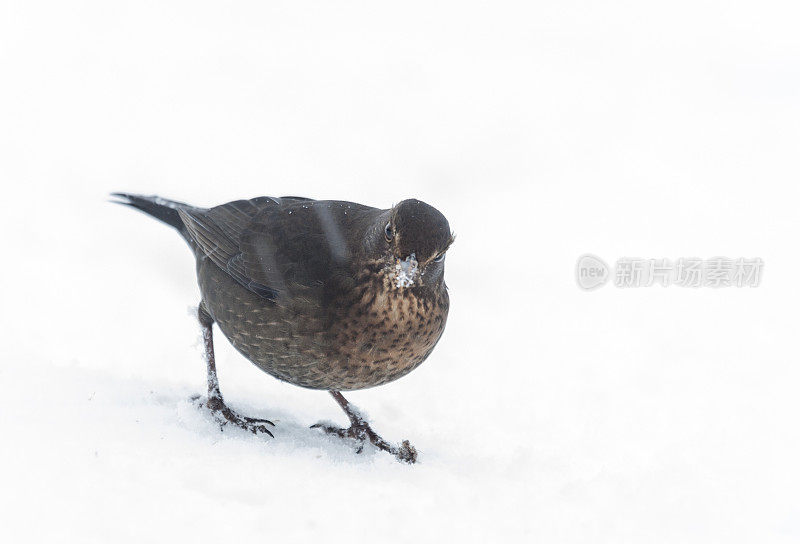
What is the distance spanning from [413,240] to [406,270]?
0.56 ft

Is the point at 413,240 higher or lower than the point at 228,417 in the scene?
higher

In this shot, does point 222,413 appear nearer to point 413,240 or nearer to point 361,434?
point 361,434

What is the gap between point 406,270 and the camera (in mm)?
3678

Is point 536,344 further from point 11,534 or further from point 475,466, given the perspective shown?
point 11,534

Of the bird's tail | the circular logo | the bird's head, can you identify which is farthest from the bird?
the circular logo

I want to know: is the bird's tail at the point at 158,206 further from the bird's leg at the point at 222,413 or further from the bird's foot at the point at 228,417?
the bird's foot at the point at 228,417

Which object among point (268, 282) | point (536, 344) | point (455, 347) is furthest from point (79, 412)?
point (536, 344)

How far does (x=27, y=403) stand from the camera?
3.72 metres

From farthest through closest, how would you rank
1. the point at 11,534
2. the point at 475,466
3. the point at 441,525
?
the point at 475,466 → the point at 441,525 → the point at 11,534

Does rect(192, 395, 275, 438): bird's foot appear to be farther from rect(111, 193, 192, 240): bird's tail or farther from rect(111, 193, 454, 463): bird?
rect(111, 193, 192, 240): bird's tail

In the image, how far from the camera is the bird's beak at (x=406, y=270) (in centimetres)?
364

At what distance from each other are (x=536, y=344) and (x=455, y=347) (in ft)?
2.42

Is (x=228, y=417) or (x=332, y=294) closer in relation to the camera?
(x=332, y=294)

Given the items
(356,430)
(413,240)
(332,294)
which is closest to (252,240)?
(332,294)
